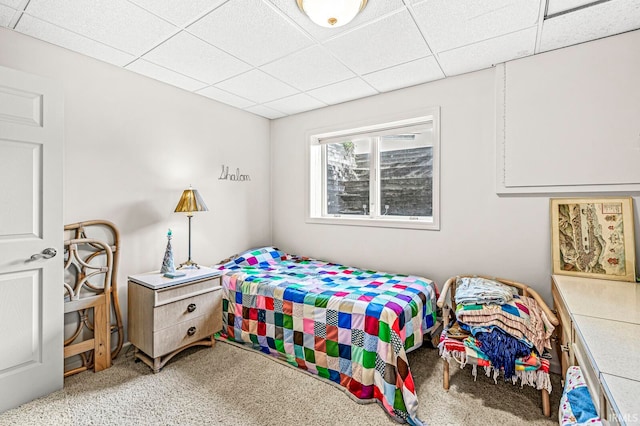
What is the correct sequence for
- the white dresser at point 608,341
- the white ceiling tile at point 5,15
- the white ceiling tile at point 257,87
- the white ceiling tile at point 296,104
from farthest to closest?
1. the white ceiling tile at point 296,104
2. the white ceiling tile at point 257,87
3. the white ceiling tile at point 5,15
4. the white dresser at point 608,341

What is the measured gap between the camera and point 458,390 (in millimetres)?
2043

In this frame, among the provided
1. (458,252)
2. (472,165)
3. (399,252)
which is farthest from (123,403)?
(472,165)

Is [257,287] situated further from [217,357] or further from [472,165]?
[472,165]

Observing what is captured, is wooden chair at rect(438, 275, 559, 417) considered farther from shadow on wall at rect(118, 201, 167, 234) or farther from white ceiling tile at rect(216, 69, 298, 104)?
shadow on wall at rect(118, 201, 167, 234)

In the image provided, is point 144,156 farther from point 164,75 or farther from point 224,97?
point 224,97

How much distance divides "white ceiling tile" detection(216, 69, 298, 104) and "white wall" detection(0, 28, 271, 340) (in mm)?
422

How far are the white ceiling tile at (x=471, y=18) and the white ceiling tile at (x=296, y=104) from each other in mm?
1423

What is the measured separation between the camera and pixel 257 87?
2.88 metres

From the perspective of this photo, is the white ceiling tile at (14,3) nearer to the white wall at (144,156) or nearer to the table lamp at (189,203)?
the white wall at (144,156)

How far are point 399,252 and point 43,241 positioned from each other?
9.08 feet

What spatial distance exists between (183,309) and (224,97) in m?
2.09

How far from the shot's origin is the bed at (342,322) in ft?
6.22

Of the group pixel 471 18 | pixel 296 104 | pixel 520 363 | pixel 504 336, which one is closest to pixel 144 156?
pixel 296 104

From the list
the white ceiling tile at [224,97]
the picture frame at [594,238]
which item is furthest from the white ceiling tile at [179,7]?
the picture frame at [594,238]
